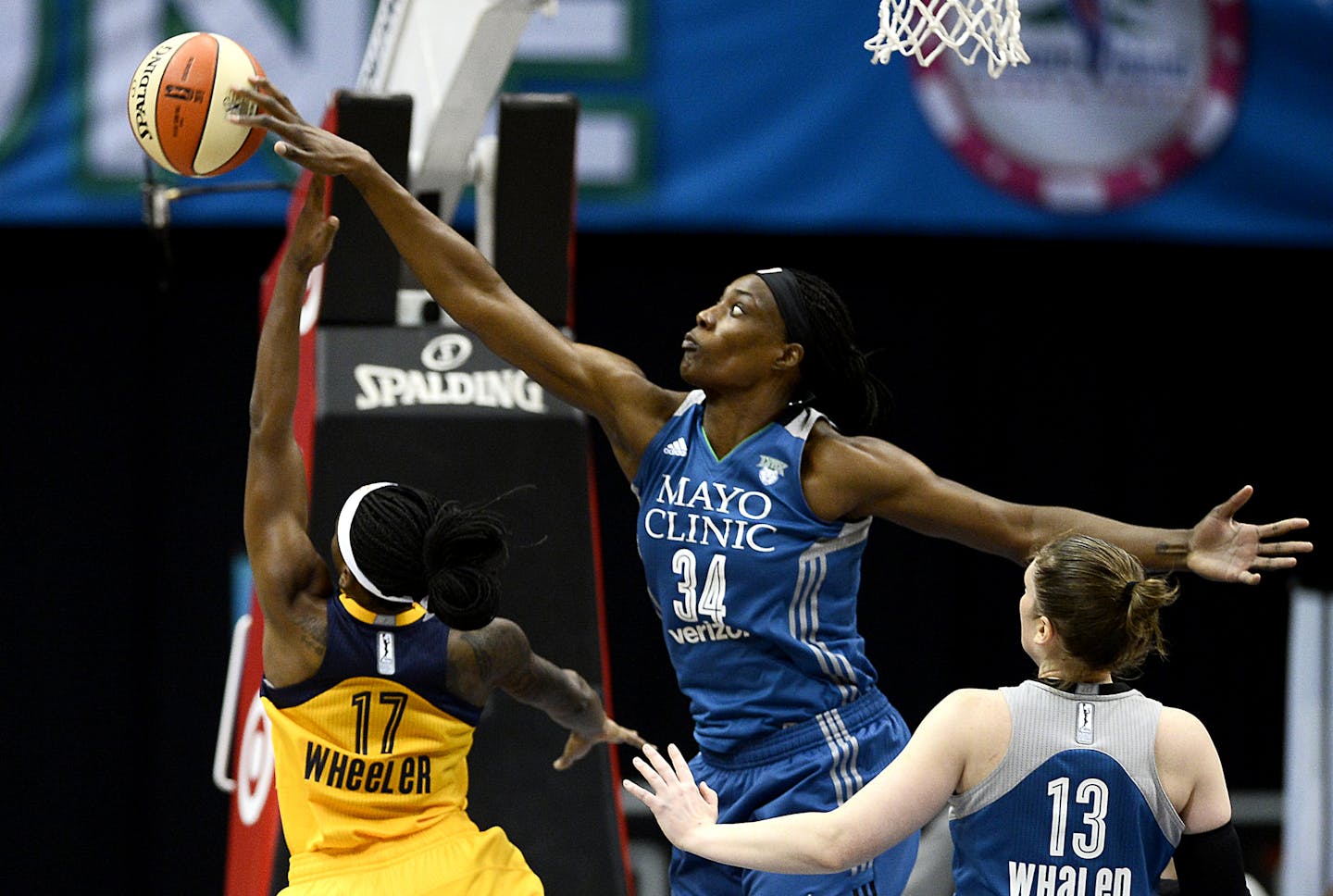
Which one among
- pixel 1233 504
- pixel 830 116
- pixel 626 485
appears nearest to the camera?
pixel 1233 504

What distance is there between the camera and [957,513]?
146 inches

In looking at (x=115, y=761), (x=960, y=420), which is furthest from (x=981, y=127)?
(x=115, y=761)

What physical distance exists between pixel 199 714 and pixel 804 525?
4.50 metres

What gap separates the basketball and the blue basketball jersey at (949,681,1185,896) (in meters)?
2.37

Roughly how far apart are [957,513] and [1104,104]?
429cm

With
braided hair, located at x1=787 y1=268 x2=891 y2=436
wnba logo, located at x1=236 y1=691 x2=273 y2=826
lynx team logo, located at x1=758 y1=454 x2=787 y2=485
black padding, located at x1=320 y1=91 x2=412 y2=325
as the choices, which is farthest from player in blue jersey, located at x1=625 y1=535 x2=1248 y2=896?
black padding, located at x1=320 y1=91 x2=412 y2=325

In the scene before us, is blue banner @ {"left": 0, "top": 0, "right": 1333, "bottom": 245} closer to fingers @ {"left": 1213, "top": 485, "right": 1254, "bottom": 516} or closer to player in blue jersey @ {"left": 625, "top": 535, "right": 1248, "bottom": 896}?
fingers @ {"left": 1213, "top": 485, "right": 1254, "bottom": 516}

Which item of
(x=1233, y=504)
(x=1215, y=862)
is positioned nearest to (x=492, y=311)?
(x=1233, y=504)

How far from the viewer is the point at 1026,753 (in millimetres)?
2848

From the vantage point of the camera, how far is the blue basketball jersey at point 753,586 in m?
3.71

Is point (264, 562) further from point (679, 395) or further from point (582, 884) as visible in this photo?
point (582, 884)

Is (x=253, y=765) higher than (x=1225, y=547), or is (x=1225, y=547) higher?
(x=1225, y=547)

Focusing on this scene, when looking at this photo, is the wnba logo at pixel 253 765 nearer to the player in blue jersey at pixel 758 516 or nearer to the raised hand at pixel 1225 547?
the player in blue jersey at pixel 758 516

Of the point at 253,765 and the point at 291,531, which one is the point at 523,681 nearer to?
the point at 291,531
